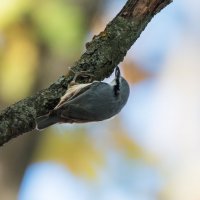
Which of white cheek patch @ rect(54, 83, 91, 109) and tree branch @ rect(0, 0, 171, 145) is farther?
white cheek patch @ rect(54, 83, 91, 109)

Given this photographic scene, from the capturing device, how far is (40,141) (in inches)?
115

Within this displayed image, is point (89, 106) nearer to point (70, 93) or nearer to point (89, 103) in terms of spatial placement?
point (89, 103)

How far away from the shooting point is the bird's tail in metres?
1.68

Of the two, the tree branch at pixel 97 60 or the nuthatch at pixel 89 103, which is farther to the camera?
the nuthatch at pixel 89 103

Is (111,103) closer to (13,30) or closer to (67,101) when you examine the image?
(67,101)

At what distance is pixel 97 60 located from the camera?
174 centimetres

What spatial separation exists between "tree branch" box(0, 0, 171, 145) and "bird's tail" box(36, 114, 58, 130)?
0.02m

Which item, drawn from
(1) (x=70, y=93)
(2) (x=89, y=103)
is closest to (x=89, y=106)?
(2) (x=89, y=103)

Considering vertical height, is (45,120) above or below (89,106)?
below

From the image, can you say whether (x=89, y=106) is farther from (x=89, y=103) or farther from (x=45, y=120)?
(x=45, y=120)

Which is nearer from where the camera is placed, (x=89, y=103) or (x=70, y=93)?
(x=70, y=93)

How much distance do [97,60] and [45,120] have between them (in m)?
0.23

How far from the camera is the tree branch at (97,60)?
1.62 meters

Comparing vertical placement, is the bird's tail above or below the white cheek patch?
below
